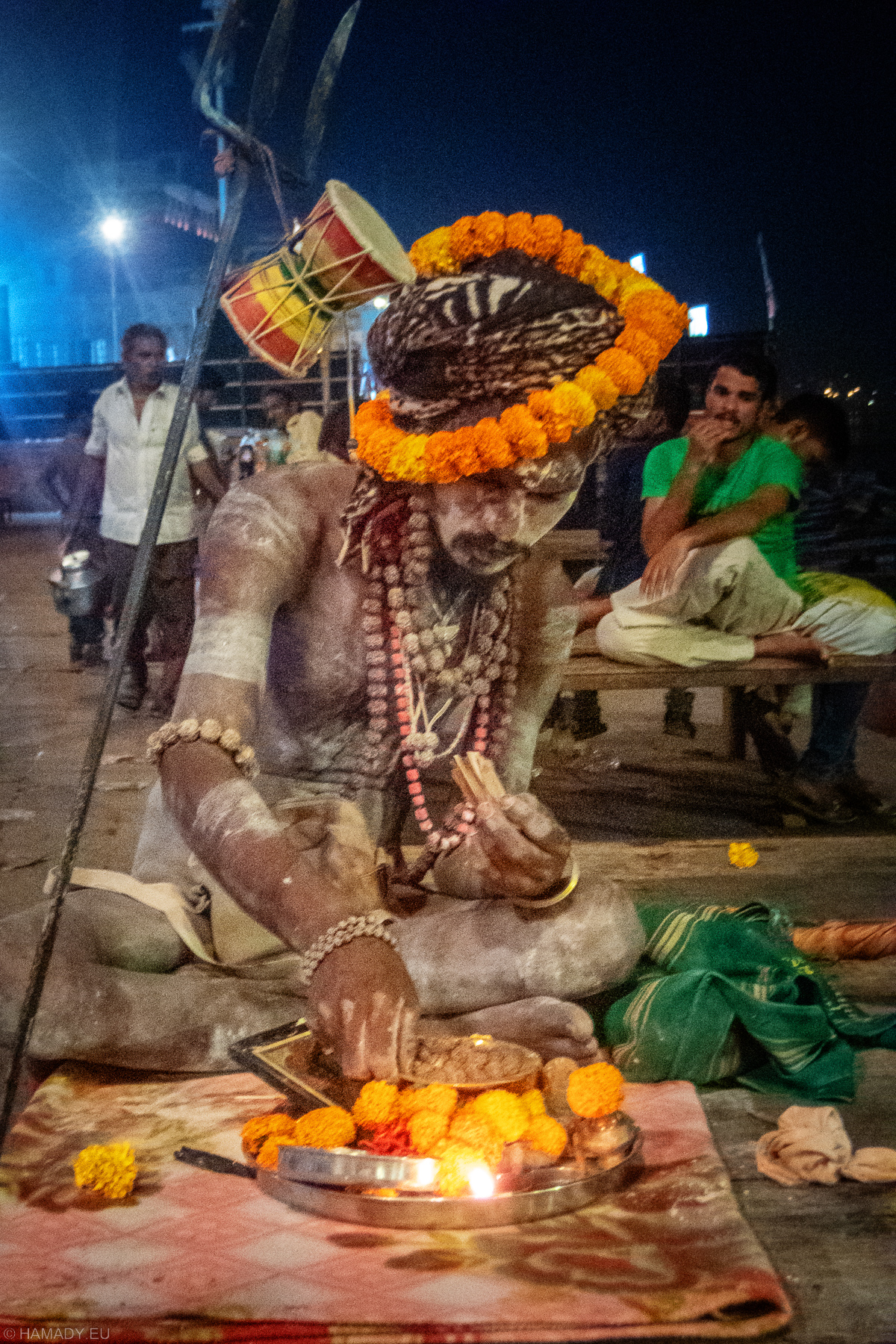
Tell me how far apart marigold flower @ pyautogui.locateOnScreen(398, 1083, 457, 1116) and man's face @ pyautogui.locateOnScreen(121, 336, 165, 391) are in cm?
187

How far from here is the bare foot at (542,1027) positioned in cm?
197

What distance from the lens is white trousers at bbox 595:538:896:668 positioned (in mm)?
3414

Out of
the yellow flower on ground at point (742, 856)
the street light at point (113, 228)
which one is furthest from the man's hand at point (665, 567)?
the street light at point (113, 228)

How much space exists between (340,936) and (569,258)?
1323mm

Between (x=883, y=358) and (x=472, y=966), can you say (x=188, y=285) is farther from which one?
(x=883, y=358)

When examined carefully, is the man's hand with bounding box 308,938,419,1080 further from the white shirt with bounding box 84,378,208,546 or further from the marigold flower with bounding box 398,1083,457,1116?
the white shirt with bounding box 84,378,208,546

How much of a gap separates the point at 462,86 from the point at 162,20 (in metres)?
0.70

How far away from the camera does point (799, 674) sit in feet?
11.6

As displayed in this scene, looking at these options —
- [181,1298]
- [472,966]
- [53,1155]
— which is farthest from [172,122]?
[181,1298]

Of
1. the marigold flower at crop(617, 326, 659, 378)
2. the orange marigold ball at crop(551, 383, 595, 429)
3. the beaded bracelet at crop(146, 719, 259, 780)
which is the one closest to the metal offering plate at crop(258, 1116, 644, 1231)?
the beaded bracelet at crop(146, 719, 259, 780)

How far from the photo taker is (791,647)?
140 inches

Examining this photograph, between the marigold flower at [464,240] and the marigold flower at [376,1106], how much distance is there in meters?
1.50

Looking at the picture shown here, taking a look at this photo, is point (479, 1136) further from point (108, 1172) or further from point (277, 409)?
point (277, 409)

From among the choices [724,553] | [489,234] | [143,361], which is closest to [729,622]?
[724,553]
